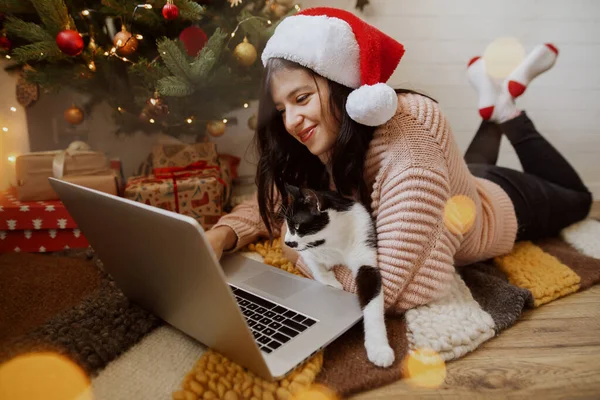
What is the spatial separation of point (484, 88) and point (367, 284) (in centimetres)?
111

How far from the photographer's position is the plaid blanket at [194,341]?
0.74m

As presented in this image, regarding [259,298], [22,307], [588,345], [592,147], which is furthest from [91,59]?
[592,147]

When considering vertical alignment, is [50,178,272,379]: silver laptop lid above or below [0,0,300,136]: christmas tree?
below

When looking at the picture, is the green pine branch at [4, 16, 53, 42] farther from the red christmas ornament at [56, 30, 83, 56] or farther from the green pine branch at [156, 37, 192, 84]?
the green pine branch at [156, 37, 192, 84]

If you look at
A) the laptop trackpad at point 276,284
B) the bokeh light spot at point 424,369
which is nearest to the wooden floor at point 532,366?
the bokeh light spot at point 424,369

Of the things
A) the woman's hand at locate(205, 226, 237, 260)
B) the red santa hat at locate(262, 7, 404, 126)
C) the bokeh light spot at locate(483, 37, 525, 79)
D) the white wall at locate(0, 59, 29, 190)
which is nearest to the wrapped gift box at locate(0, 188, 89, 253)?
the white wall at locate(0, 59, 29, 190)

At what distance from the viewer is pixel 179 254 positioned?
60cm

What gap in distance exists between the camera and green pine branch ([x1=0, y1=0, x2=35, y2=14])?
4.25 feet

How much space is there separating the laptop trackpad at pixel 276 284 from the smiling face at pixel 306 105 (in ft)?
1.06

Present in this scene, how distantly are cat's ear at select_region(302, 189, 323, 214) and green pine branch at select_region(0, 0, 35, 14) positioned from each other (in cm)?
113

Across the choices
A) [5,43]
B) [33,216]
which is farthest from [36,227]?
[5,43]

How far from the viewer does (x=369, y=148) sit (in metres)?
0.95

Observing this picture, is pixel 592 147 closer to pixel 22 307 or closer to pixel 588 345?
pixel 588 345

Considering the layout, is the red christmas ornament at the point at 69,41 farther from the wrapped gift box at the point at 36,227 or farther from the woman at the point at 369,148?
the woman at the point at 369,148
